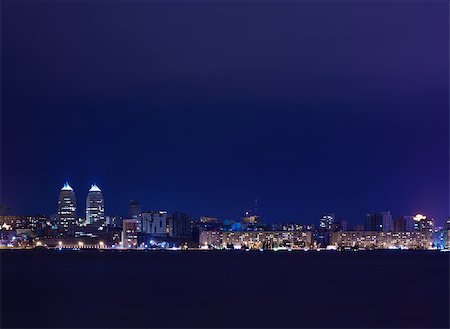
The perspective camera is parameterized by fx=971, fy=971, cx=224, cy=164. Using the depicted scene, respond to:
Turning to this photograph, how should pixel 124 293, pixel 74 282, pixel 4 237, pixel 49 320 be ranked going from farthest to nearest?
pixel 4 237, pixel 74 282, pixel 124 293, pixel 49 320

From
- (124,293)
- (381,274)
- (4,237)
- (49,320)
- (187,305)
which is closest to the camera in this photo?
(49,320)

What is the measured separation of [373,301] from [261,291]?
8.90 meters

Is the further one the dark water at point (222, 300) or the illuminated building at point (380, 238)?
the illuminated building at point (380, 238)

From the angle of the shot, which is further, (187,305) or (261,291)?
(261,291)

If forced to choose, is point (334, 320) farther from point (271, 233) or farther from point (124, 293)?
point (271, 233)

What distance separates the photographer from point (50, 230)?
175125mm

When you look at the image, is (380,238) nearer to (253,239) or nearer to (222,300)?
(253,239)

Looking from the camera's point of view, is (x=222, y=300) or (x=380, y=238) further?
(x=380, y=238)

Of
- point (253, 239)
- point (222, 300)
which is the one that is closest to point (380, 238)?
point (253, 239)

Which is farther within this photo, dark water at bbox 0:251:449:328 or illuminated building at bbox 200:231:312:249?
illuminated building at bbox 200:231:312:249

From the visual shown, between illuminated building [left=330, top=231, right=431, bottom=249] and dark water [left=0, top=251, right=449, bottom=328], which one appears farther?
illuminated building [left=330, top=231, right=431, bottom=249]

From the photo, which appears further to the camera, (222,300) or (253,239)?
(253,239)

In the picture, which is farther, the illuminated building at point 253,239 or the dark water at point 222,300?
the illuminated building at point 253,239

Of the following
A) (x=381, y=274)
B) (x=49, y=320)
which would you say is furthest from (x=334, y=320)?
(x=381, y=274)
